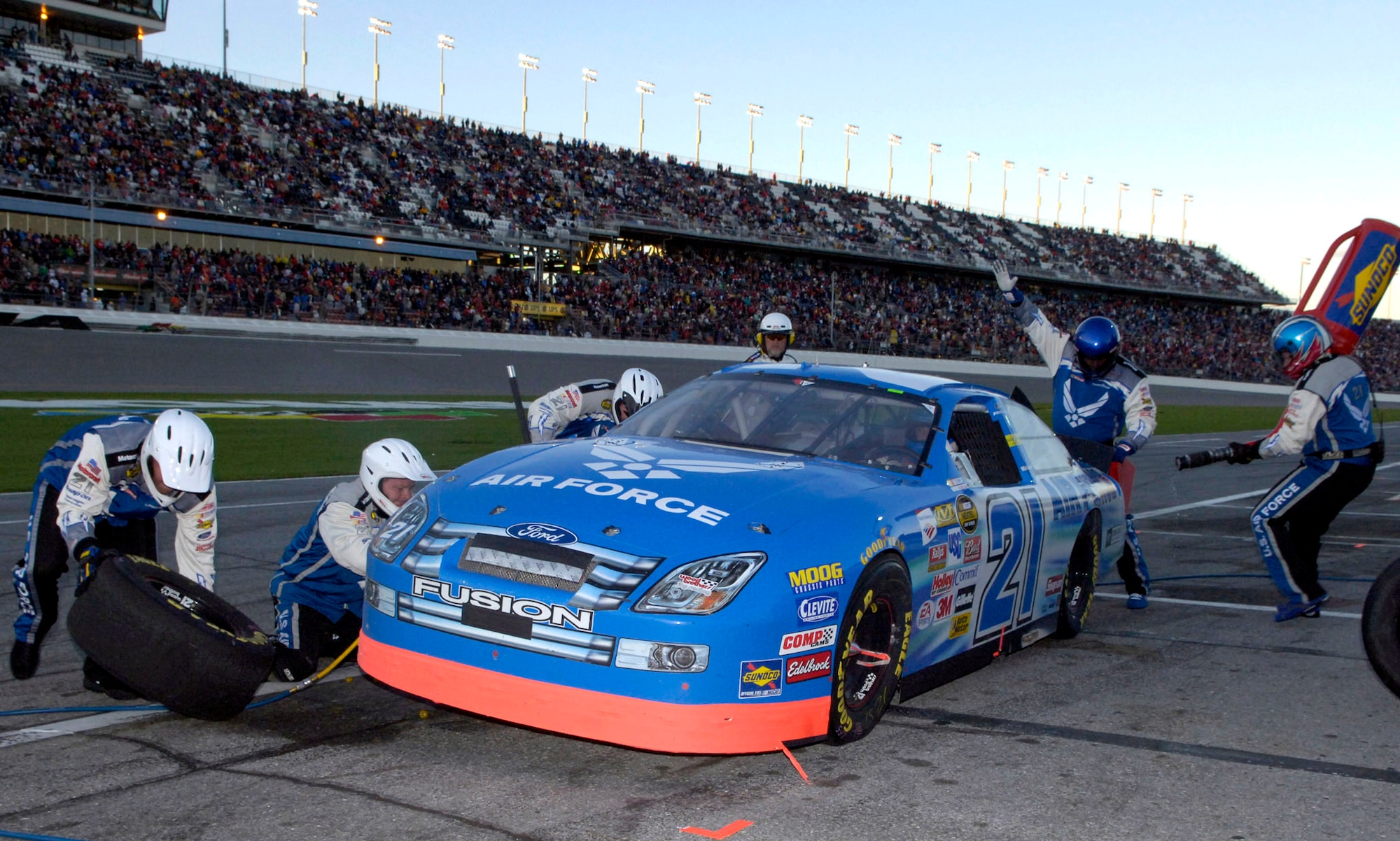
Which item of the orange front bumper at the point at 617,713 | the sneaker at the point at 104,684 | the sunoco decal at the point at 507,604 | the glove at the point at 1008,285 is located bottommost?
the sneaker at the point at 104,684

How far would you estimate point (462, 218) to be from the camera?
43062 millimetres

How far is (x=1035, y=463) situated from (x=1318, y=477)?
7.26 feet

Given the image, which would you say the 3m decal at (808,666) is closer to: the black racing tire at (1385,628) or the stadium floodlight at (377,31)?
the black racing tire at (1385,628)

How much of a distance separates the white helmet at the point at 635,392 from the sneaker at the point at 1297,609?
12.7 ft

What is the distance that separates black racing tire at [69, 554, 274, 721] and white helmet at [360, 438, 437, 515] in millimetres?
871

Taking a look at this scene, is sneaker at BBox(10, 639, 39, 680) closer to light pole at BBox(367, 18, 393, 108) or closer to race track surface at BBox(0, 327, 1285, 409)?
race track surface at BBox(0, 327, 1285, 409)

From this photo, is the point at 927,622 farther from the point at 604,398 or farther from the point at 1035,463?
the point at 604,398

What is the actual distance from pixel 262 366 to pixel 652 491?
22.4m

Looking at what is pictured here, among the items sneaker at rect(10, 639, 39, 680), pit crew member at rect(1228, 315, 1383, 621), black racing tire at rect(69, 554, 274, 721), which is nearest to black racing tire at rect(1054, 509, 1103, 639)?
pit crew member at rect(1228, 315, 1383, 621)

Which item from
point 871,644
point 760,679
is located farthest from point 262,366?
point 760,679

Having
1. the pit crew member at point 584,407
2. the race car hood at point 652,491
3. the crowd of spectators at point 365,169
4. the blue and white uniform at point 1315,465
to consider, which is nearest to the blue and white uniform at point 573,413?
the pit crew member at point 584,407

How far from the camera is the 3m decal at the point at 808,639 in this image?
147 inches

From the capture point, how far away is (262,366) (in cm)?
2452

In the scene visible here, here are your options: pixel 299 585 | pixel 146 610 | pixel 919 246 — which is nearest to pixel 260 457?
pixel 299 585
